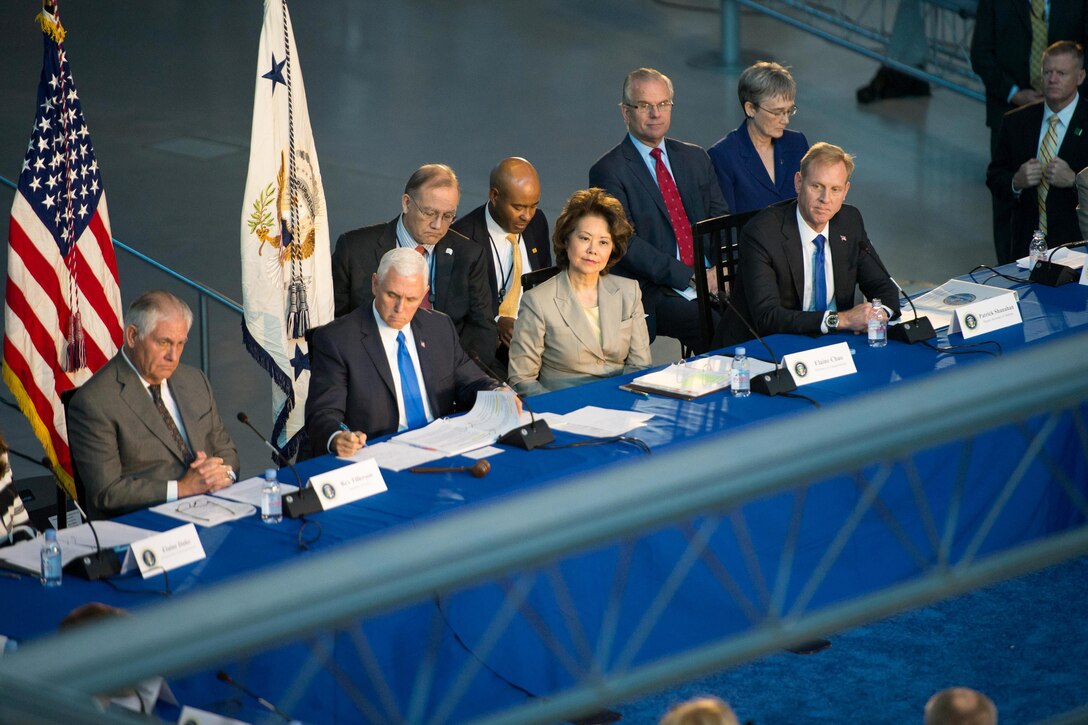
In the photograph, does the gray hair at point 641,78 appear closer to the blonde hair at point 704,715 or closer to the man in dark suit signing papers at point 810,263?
the man in dark suit signing papers at point 810,263

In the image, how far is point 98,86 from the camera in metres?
12.0

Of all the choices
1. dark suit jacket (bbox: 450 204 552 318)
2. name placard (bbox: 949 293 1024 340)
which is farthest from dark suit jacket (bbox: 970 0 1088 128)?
dark suit jacket (bbox: 450 204 552 318)

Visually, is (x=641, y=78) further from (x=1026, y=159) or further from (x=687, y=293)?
(x=1026, y=159)

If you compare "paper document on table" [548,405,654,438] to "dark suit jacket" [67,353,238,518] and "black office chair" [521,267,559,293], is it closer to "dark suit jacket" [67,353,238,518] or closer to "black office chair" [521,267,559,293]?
"black office chair" [521,267,559,293]

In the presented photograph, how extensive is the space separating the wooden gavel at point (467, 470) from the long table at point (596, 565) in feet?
0.12

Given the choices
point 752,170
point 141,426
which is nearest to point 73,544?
point 141,426

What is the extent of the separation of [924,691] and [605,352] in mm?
1712

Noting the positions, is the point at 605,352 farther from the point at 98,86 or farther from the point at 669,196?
the point at 98,86

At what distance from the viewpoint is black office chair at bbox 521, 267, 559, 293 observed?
5320mm

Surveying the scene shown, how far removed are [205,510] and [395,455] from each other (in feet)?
2.00

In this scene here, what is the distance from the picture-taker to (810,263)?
549cm

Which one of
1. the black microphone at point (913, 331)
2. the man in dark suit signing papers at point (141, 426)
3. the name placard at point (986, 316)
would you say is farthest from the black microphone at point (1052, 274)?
the man in dark suit signing papers at point (141, 426)

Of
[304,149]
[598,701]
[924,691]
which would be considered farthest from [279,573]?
[304,149]

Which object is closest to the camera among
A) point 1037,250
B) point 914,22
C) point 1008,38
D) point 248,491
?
point 248,491
